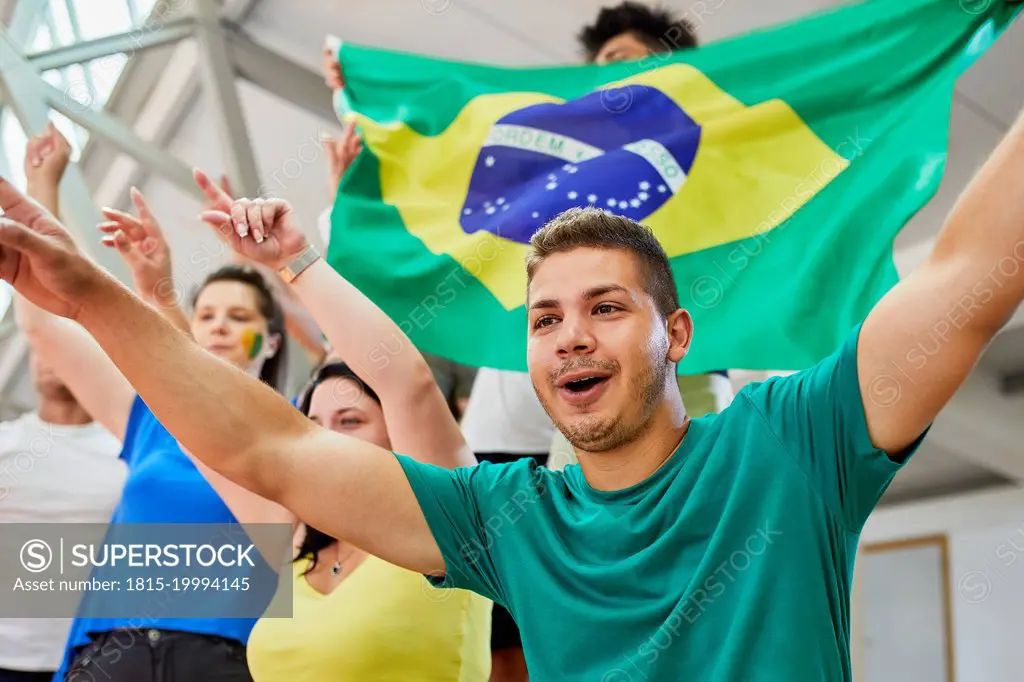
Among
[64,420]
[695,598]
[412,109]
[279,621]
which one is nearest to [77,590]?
[64,420]

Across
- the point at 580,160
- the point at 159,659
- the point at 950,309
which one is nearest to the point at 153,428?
the point at 159,659

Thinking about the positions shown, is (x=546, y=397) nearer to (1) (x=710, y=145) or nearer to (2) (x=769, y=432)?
(2) (x=769, y=432)

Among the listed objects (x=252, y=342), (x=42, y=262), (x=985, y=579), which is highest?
(x=985, y=579)

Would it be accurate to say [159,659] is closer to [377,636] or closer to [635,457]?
[377,636]

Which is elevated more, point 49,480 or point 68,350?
point 68,350

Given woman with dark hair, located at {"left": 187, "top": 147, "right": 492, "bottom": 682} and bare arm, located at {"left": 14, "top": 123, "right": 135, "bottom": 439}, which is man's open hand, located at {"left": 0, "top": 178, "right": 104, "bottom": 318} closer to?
woman with dark hair, located at {"left": 187, "top": 147, "right": 492, "bottom": 682}

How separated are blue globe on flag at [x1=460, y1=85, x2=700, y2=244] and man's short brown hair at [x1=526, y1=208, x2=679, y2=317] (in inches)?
34.5

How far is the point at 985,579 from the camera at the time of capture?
7.89 metres

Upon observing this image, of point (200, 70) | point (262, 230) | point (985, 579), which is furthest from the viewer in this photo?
point (985, 579)

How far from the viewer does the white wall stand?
748 centimetres

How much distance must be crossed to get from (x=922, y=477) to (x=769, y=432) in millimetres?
7690

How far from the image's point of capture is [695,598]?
1.08 meters

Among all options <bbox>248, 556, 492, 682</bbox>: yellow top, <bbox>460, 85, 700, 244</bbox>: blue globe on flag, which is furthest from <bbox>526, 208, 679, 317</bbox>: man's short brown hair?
<bbox>460, 85, 700, 244</bbox>: blue globe on flag

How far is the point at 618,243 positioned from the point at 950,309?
1.28 feet
